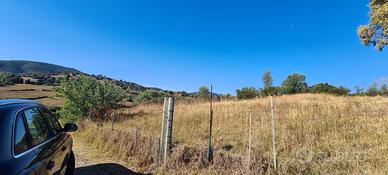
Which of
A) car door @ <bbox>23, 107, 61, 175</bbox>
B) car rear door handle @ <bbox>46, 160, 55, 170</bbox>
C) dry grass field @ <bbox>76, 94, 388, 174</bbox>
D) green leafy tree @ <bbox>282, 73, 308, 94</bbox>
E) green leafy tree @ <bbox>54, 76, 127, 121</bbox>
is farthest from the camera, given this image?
green leafy tree @ <bbox>282, 73, 308, 94</bbox>

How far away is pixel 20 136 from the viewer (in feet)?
9.29

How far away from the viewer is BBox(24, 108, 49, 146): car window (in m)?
3.28

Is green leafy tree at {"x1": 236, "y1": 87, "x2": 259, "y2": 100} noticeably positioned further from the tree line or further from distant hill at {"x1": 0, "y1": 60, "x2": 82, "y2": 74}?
distant hill at {"x1": 0, "y1": 60, "x2": 82, "y2": 74}

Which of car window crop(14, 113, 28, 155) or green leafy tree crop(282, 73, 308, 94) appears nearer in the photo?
car window crop(14, 113, 28, 155)

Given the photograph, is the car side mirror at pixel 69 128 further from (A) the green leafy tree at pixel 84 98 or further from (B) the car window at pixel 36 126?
(A) the green leafy tree at pixel 84 98

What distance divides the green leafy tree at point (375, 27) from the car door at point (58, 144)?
1488 cm

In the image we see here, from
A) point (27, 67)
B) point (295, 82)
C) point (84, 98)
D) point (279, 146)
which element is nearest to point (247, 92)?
point (84, 98)

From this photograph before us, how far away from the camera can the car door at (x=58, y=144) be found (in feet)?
12.4

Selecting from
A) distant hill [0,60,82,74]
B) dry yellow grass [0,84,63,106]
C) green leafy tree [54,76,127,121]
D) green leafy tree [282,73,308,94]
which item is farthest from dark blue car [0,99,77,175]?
distant hill [0,60,82,74]

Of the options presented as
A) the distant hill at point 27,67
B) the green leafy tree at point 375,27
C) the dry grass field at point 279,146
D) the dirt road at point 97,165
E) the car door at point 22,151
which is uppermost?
the distant hill at point 27,67

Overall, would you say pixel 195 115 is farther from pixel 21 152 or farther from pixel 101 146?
pixel 21 152

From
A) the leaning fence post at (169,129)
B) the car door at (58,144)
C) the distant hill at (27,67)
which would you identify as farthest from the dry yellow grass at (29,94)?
the distant hill at (27,67)

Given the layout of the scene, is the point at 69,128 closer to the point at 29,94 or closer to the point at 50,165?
the point at 50,165

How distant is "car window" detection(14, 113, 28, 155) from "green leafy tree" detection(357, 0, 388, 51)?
1551cm
